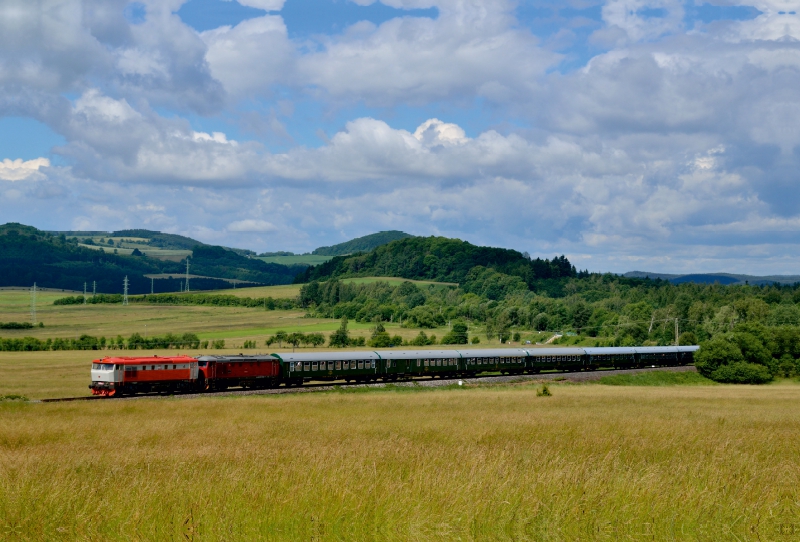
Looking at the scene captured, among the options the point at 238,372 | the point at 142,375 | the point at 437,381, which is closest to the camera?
the point at 142,375

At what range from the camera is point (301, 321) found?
176 m

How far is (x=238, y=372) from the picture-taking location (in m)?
59.1

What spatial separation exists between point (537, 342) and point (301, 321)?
57293 mm

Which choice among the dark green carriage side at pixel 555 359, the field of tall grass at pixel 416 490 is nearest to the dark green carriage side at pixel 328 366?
the dark green carriage side at pixel 555 359

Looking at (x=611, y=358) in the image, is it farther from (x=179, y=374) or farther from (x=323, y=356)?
(x=179, y=374)

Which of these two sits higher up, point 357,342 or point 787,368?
point 357,342

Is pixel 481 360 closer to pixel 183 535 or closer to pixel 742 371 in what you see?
pixel 742 371

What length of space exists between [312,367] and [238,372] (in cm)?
718

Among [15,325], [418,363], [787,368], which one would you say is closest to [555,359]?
[418,363]

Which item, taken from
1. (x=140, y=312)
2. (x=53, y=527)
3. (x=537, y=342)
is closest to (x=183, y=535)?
(x=53, y=527)

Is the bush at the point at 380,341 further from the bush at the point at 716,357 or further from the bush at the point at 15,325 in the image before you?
the bush at the point at 15,325

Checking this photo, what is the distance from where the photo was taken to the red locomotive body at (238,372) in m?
57.7

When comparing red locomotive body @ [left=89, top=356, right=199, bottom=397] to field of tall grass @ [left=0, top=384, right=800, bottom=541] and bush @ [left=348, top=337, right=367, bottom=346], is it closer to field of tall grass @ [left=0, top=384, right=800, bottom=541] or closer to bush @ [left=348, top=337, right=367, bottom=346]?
field of tall grass @ [left=0, top=384, right=800, bottom=541]

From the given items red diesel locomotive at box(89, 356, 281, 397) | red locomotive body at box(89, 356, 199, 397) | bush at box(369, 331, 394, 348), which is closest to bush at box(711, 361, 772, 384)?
red diesel locomotive at box(89, 356, 281, 397)
